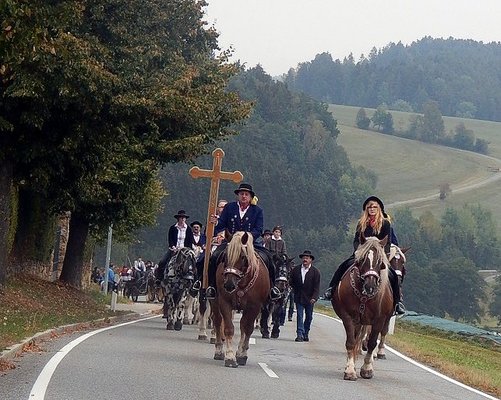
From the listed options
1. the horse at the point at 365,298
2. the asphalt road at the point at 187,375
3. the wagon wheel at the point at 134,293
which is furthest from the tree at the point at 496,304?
the horse at the point at 365,298

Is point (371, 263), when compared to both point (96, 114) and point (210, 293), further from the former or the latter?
point (96, 114)

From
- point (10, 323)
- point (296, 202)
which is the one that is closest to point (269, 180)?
point (296, 202)

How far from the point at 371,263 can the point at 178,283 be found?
9.33 m

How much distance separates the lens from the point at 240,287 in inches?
653

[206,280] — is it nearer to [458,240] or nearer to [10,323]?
[10,323]

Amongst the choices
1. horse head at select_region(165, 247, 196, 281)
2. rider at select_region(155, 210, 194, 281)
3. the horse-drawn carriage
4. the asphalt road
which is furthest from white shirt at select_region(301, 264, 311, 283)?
the horse-drawn carriage

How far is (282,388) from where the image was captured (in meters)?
13.8

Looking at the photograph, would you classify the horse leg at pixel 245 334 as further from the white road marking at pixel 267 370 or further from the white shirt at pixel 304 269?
the white shirt at pixel 304 269

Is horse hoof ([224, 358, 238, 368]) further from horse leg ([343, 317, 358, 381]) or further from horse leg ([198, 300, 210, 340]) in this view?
horse leg ([198, 300, 210, 340])

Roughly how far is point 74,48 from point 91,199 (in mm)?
8952

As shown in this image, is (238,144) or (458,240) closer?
(238,144)

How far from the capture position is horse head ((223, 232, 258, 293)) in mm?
16312

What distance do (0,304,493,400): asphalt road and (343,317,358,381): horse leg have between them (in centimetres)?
20

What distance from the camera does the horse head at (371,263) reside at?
1591 centimetres
